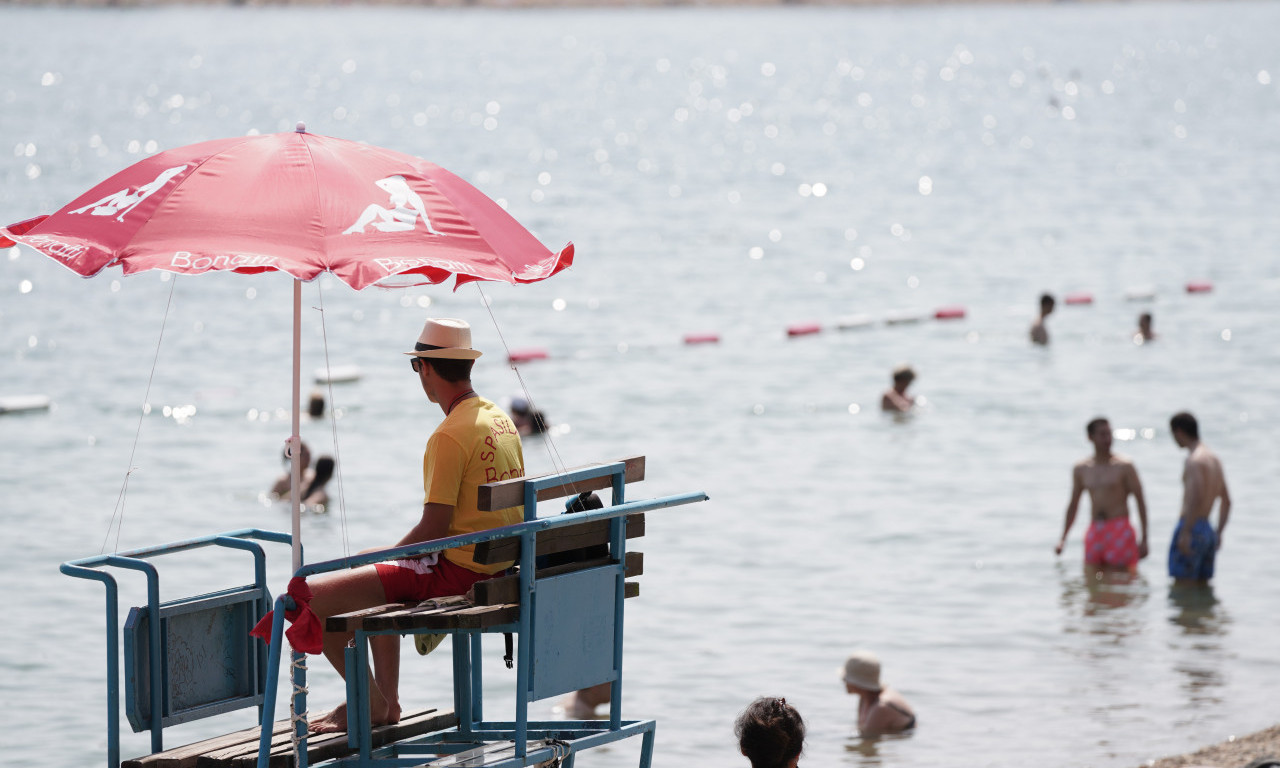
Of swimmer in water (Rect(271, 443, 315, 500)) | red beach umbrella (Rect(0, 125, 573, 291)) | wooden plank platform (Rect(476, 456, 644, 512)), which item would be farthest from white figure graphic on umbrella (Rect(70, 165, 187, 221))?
swimmer in water (Rect(271, 443, 315, 500))

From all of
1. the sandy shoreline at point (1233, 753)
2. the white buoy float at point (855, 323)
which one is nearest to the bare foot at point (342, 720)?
the sandy shoreline at point (1233, 753)

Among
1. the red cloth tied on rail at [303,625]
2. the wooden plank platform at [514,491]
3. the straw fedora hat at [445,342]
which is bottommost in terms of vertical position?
the red cloth tied on rail at [303,625]

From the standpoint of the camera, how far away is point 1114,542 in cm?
1591

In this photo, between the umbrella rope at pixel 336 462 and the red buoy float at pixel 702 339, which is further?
the red buoy float at pixel 702 339

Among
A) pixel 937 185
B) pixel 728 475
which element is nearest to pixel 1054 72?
pixel 937 185

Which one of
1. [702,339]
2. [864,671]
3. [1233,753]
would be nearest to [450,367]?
[1233,753]

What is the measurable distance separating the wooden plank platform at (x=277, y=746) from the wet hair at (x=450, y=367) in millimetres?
1304

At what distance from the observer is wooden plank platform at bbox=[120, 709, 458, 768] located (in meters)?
6.11

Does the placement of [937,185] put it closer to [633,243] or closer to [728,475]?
[633,243]

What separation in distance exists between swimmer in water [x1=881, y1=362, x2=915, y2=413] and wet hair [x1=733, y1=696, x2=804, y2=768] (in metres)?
19.2

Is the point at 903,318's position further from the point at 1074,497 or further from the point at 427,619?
the point at 427,619

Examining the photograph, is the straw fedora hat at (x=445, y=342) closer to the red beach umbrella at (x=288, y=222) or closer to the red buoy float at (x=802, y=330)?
the red beach umbrella at (x=288, y=222)

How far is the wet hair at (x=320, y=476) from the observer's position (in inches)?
735

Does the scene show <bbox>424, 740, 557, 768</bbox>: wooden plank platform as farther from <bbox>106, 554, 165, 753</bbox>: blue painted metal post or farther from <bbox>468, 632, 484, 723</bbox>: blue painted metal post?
<bbox>106, 554, 165, 753</bbox>: blue painted metal post
